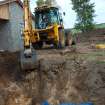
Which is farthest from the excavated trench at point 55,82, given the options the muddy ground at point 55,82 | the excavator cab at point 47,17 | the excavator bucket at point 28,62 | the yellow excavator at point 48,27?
the excavator cab at point 47,17

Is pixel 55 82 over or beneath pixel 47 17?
beneath

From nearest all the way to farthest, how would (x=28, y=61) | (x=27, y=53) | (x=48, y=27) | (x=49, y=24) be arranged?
1. (x=27, y=53)
2. (x=28, y=61)
3. (x=48, y=27)
4. (x=49, y=24)

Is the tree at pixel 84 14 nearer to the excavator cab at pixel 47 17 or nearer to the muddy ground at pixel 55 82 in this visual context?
the excavator cab at pixel 47 17

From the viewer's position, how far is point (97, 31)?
43.7m

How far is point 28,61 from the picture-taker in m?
13.7

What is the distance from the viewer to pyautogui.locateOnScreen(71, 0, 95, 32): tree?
171 feet

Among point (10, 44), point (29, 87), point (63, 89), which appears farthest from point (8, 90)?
point (10, 44)

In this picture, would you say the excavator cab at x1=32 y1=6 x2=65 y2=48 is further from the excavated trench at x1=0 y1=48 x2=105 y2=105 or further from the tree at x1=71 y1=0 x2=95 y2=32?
the tree at x1=71 y1=0 x2=95 y2=32

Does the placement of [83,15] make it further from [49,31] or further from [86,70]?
[86,70]

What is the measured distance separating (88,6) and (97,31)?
10.2 meters

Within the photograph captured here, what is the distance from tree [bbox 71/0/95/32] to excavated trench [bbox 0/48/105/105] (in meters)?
37.2

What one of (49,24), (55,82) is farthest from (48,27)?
(55,82)

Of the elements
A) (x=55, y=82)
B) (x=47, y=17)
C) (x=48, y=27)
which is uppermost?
(x=47, y=17)

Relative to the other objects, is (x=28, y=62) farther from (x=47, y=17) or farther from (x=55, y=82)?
(x=47, y=17)
